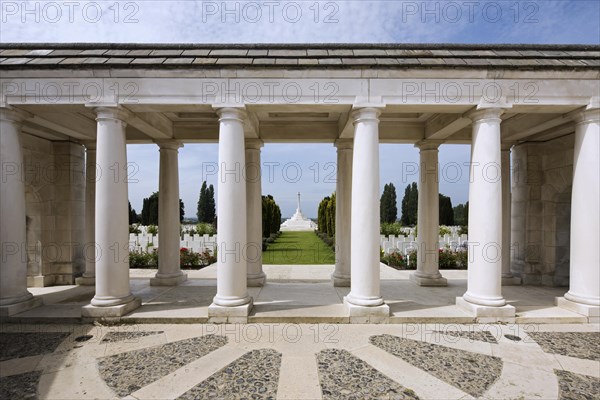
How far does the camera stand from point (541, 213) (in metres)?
13.3

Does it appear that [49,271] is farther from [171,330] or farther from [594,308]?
[594,308]

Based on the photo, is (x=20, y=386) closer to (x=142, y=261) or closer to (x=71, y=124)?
(x=71, y=124)

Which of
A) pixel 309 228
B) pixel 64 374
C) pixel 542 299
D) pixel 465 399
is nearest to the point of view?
pixel 465 399

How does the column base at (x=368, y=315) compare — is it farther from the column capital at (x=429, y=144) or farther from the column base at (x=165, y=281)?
the column base at (x=165, y=281)

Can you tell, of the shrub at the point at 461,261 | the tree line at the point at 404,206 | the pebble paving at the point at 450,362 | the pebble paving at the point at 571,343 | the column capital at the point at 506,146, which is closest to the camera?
the pebble paving at the point at 450,362

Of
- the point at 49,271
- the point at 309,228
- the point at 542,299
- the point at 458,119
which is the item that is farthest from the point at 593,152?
the point at 309,228

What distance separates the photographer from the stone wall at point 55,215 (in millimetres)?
12812

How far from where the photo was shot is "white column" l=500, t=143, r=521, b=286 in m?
13.0

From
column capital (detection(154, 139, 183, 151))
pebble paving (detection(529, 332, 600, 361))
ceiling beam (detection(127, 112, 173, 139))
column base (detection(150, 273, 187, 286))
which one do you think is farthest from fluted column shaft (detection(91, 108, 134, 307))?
pebble paving (detection(529, 332, 600, 361))

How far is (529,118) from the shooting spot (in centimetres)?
1114

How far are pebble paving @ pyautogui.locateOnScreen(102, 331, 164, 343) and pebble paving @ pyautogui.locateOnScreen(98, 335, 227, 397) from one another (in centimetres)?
84

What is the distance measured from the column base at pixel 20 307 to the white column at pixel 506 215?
17252 mm

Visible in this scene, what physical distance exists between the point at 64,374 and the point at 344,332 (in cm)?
617

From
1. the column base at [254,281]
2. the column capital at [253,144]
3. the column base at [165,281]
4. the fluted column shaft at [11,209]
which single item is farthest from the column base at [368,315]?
the fluted column shaft at [11,209]
